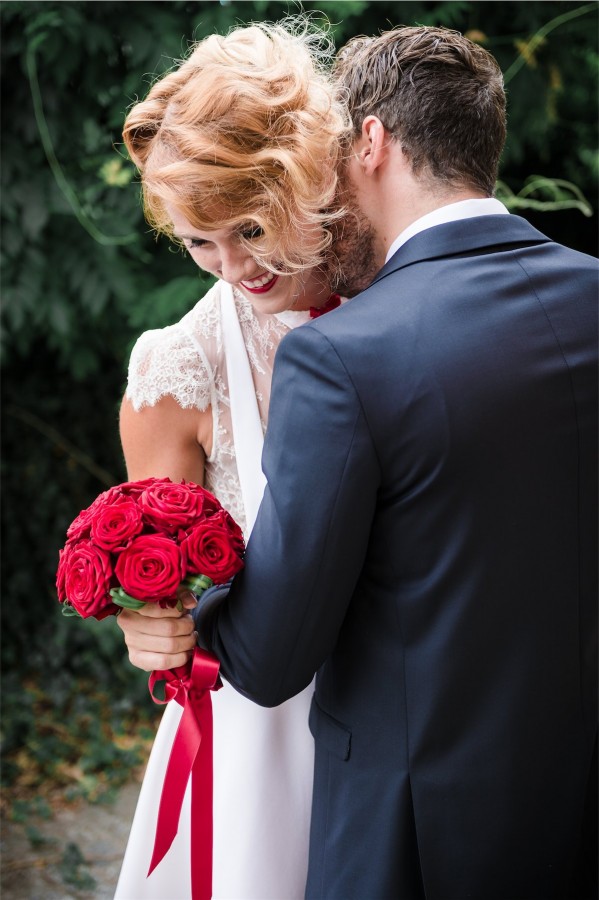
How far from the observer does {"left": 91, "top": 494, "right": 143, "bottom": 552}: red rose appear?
5.33 feet

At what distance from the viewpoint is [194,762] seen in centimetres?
193

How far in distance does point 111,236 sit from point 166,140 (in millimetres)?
2204

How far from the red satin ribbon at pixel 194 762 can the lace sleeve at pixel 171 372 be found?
2.02 ft

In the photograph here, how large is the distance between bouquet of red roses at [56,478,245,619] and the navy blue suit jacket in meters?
0.08

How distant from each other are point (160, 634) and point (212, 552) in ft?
0.78

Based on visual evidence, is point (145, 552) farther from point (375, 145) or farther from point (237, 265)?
point (375, 145)

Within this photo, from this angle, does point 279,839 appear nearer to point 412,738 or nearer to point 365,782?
point 365,782

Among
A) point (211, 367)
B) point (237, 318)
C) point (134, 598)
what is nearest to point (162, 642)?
point (134, 598)

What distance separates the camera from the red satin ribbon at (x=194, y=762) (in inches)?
69.9

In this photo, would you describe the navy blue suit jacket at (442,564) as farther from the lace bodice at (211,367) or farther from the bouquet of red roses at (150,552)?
the lace bodice at (211,367)

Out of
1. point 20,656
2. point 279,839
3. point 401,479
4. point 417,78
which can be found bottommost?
point 20,656

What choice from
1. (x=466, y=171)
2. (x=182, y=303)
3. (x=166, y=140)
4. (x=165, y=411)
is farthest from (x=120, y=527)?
(x=182, y=303)

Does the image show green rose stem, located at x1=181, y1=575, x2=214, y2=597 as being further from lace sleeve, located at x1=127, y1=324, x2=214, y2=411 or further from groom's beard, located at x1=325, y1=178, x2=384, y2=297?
groom's beard, located at x1=325, y1=178, x2=384, y2=297

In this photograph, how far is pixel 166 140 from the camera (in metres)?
1.77
